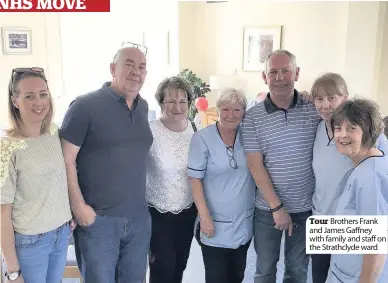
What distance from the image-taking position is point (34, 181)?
52.3 inches

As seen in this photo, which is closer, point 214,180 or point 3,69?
point 214,180

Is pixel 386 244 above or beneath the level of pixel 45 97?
beneath

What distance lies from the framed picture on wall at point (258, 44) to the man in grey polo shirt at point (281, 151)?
381 cm

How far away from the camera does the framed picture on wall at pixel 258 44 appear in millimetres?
5273

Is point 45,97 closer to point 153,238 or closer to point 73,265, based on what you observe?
point 153,238

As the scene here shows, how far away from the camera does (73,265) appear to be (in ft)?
6.35

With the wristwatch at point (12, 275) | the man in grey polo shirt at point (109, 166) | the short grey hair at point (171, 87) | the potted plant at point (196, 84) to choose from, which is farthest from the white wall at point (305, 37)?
the wristwatch at point (12, 275)

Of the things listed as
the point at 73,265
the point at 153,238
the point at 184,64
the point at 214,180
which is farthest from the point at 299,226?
the point at 184,64

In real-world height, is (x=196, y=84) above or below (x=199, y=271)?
→ above

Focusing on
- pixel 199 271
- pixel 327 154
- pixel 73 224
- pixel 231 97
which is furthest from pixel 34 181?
pixel 199 271

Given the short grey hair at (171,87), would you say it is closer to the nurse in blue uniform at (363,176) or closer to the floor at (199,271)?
the nurse in blue uniform at (363,176)

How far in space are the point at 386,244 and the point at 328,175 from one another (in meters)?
0.33

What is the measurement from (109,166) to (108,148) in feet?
0.24

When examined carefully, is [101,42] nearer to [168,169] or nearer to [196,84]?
[196,84]
